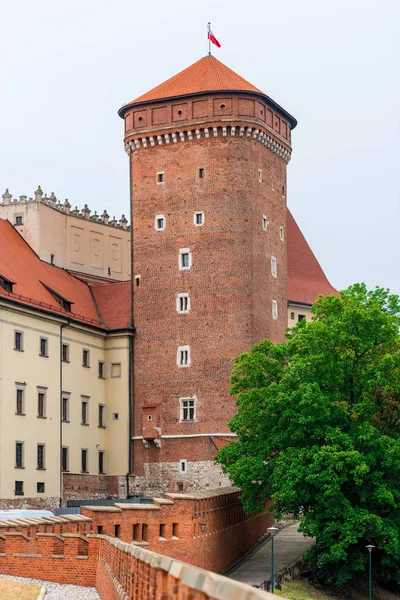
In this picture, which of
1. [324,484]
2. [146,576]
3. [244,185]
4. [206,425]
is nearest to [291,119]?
[244,185]

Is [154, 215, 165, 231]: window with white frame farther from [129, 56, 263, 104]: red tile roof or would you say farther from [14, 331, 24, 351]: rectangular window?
[14, 331, 24, 351]: rectangular window

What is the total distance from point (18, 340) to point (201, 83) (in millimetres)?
18048

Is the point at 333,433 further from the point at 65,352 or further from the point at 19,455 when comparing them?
the point at 65,352

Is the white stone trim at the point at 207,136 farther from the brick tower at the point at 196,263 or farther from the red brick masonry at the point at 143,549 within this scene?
the red brick masonry at the point at 143,549

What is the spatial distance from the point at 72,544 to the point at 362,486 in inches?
721

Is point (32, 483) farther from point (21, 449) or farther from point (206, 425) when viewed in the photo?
point (206, 425)

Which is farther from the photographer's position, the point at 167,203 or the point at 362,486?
the point at 167,203

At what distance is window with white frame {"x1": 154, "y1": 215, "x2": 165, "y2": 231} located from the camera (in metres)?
64.1

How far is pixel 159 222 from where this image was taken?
64.2 metres

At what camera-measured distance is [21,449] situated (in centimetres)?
5616

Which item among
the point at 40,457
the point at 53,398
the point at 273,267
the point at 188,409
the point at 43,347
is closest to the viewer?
the point at 40,457

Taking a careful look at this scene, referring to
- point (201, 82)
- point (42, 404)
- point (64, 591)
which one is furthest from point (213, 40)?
point (64, 591)

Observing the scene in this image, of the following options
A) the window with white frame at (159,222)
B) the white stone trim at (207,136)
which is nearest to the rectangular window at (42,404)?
the window with white frame at (159,222)

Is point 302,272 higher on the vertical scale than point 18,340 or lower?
higher
